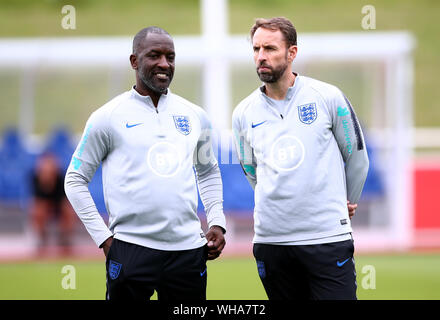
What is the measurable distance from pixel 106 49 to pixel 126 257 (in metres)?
10.3

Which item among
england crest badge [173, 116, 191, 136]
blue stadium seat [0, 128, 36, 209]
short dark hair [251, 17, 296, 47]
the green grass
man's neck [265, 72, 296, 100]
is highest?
short dark hair [251, 17, 296, 47]

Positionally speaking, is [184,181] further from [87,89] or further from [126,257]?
[87,89]

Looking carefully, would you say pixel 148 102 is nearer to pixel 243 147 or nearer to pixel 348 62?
pixel 243 147

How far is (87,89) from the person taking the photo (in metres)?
28.3

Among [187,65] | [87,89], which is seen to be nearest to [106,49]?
[187,65]

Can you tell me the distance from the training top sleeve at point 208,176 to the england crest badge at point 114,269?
24.5 inches

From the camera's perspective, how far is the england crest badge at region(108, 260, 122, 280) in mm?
4387

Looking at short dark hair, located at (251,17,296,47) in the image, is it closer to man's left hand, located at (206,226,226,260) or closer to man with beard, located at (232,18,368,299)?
man with beard, located at (232,18,368,299)

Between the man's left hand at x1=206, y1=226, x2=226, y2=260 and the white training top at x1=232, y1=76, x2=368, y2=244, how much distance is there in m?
0.24

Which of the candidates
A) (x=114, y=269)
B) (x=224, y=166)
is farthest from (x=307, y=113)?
(x=224, y=166)

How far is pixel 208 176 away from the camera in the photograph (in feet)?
16.0

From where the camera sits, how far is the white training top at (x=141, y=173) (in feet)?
14.4

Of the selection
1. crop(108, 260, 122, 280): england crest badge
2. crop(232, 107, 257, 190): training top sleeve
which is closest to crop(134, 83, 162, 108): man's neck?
crop(232, 107, 257, 190): training top sleeve

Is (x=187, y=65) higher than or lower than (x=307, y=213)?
higher
